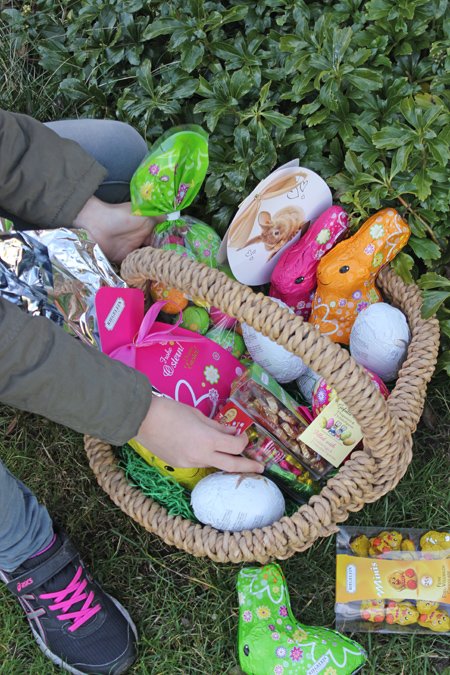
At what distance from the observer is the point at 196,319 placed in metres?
1.70

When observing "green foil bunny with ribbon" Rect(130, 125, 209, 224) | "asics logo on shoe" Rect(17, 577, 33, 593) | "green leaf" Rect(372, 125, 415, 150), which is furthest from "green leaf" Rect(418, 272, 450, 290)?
"asics logo on shoe" Rect(17, 577, 33, 593)

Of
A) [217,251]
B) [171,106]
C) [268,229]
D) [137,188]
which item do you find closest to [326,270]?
[268,229]

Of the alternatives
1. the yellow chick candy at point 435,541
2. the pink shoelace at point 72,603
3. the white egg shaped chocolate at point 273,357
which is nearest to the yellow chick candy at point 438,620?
the yellow chick candy at point 435,541

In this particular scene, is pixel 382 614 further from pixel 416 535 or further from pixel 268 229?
pixel 268 229

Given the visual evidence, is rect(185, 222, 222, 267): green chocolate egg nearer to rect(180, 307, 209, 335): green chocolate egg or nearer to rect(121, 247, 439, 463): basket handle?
rect(180, 307, 209, 335): green chocolate egg

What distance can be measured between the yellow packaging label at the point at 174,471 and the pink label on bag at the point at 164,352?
13 cm

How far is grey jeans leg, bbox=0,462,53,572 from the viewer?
142cm

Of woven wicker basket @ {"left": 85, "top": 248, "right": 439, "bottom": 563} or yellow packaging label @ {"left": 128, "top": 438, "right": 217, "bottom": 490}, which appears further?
yellow packaging label @ {"left": 128, "top": 438, "right": 217, "bottom": 490}

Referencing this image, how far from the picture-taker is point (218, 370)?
163cm

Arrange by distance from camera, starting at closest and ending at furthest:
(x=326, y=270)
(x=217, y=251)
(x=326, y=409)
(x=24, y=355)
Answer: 1. (x=24, y=355)
2. (x=326, y=409)
3. (x=326, y=270)
4. (x=217, y=251)

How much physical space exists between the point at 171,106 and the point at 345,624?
48.8 inches

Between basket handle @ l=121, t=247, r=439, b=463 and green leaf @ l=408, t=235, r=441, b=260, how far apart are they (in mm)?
256

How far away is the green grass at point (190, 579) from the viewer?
1.56m

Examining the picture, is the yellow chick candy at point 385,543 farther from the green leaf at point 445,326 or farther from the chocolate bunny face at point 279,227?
the chocolate bunny face at point 279,227
